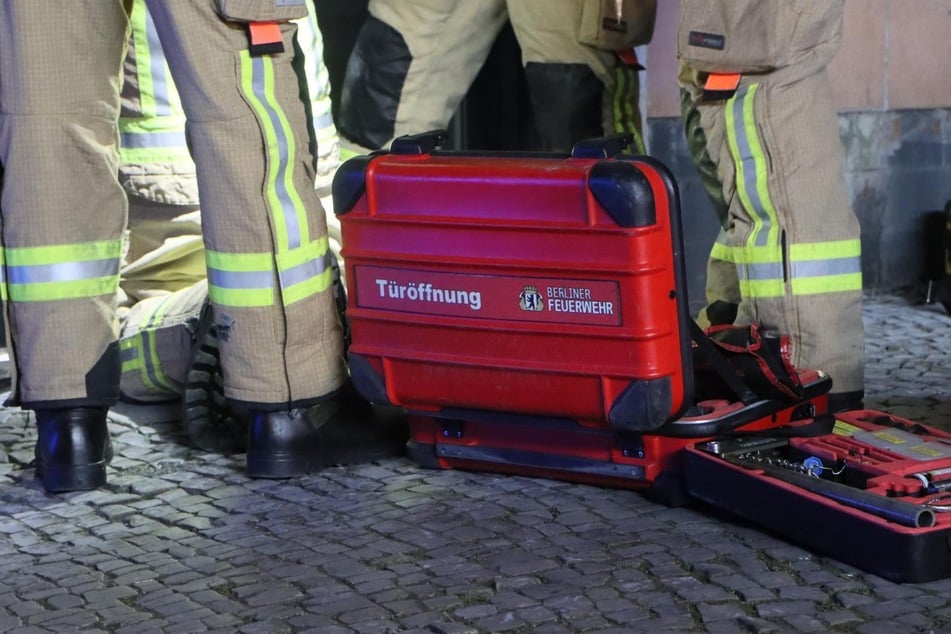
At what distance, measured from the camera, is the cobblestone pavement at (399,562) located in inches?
96.4

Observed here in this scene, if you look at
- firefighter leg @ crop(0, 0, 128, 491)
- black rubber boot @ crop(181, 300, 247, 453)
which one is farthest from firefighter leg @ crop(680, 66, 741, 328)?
firefighter leg @ crop(0, 0, 128, 491)

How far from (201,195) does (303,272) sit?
274mm

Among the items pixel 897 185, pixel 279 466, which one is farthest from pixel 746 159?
pixel 897 185

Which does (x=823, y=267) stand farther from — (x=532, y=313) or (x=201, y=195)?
(x=201, y=195)

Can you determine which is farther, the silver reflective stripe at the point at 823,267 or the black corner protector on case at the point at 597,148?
the silver reflective stripe at the point at 823,267

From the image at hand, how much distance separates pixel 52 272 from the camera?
10.8ft

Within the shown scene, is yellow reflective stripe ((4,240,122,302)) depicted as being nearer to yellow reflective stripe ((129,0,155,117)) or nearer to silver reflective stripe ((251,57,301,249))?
silver reflective stripe ((251,57,301,249))

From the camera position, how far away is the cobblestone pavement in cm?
245

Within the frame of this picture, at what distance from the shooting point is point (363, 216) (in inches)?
126

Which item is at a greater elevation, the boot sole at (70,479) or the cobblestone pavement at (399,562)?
the boot sole at (70,479)

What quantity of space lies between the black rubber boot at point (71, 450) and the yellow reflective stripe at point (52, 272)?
256mm

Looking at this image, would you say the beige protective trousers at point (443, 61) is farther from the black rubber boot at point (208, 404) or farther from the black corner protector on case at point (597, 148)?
the black corner protector on case at point (597, 148)

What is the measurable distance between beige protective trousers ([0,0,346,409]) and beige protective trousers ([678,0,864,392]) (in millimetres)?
908

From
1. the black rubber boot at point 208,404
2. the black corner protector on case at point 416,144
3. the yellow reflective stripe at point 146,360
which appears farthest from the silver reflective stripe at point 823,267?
the yellow reflective stripe at point 146,360
